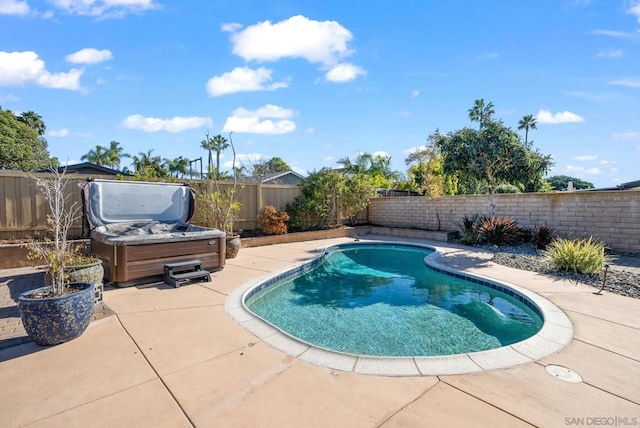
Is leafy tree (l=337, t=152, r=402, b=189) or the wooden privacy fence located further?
leafy tree (l=337, t=152, r=402, b=189)

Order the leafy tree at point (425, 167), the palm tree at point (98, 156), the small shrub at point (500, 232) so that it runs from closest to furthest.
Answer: the small shrub at point (500, 232)
the leafy tree at point (425, 167)
the palm tree at point (98, 156)

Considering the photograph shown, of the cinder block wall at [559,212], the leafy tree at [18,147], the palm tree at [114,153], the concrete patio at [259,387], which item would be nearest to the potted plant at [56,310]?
the concrete patio at [259,387]

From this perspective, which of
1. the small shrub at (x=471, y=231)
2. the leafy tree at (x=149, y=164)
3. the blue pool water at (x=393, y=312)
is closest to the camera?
the blue pool water at (x=393, y=312)

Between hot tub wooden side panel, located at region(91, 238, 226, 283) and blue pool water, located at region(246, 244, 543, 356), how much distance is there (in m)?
1.41

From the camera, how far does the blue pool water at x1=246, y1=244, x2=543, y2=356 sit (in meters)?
3.78

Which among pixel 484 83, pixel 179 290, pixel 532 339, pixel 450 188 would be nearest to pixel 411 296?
pixel 532 339

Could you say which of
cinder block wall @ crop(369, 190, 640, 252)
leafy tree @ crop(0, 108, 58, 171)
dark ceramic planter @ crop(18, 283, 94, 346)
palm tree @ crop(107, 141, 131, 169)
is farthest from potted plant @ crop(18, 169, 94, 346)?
palm tree @ crop(107, 141, 131, 169)

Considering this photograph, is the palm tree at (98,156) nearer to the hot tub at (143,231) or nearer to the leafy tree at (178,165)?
the leafy tree at (178,165)

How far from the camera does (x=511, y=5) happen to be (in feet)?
22.9

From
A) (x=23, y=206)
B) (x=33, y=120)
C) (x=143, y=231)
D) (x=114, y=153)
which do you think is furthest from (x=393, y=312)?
(x=114, y=153)

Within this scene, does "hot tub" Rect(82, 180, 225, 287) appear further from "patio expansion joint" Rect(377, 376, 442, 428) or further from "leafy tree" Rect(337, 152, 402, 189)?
"leafy tree" Rect(337, 152, 402, 189)

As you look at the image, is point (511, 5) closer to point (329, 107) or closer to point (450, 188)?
point (329, 107)

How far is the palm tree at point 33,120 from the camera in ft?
90.5

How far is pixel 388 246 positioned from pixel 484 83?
636cm
